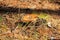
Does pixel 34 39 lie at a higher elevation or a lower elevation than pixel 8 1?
lower

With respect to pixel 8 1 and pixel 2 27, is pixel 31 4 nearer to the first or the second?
pixel 8 1

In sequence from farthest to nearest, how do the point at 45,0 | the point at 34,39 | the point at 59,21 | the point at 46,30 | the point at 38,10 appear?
the point at 45,0
the point at 38,10
the point at 59,21
the point at 46,30
the point at 34,39

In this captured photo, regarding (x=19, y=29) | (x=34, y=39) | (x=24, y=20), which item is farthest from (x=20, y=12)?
(x=34, y=39)

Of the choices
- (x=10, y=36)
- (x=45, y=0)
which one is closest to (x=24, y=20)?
(x=10, y=36)

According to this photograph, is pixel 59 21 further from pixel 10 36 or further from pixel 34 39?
pixel 10 36

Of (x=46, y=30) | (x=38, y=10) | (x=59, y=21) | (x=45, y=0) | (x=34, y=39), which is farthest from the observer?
(x=45, y=0)

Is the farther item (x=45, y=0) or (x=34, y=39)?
(x=45, y=0)

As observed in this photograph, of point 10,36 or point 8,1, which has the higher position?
point 8,1

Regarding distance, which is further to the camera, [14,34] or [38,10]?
[38,10]
